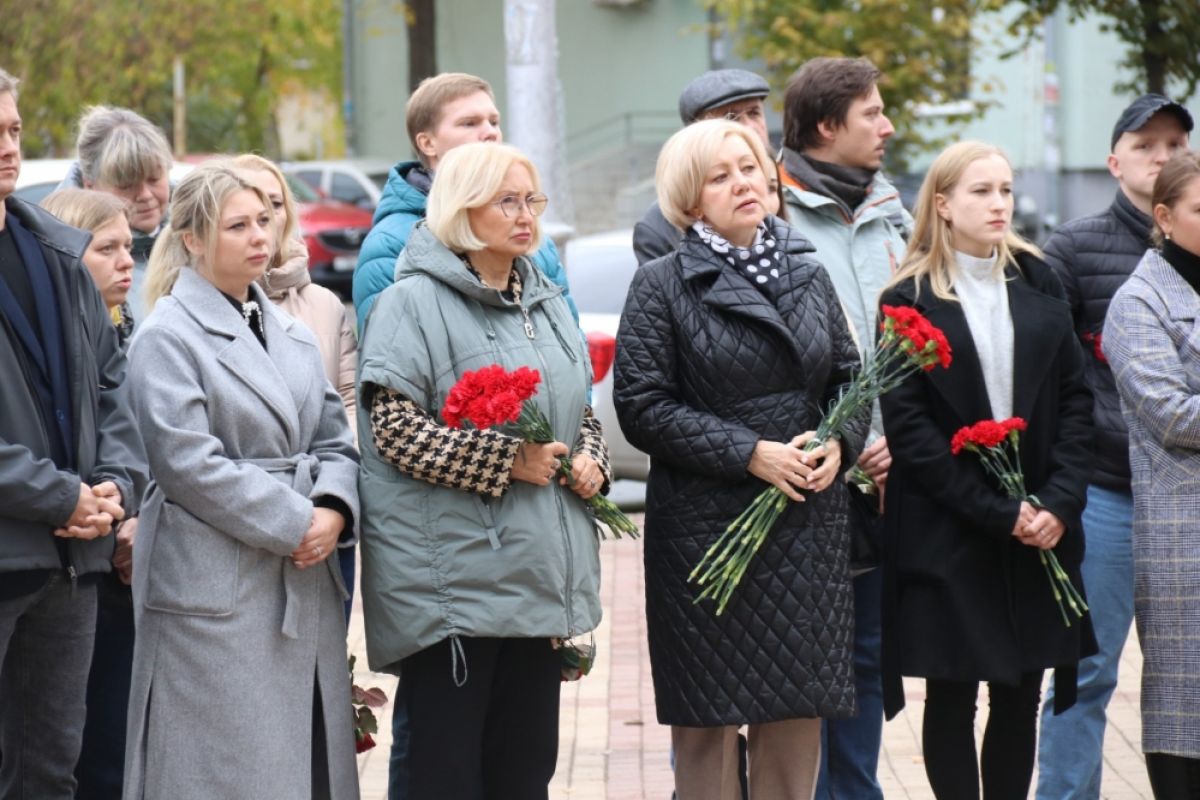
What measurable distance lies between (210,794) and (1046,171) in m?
22.4

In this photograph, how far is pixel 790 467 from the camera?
4652 millimetres

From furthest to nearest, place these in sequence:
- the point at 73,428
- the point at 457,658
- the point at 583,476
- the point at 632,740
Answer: the point at 632,740 < the point at 583,476 < the point at 457,658 < the point at 73,428

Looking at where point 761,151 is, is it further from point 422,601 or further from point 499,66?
point 499,66

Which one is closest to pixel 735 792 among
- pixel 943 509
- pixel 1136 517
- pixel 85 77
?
pixel 943 509

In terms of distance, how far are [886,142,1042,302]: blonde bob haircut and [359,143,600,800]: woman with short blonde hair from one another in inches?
43.3

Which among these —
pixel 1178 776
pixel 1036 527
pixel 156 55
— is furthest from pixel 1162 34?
pixel 156 55

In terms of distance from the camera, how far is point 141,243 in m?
5.48

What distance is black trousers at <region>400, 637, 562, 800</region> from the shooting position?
14.8 ft

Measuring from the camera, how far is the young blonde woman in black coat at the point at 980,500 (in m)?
4.93

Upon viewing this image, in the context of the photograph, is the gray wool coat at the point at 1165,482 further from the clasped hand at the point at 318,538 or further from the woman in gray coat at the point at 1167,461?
the clasped hand at the point at 318,538

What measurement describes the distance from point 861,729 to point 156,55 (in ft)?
66.7

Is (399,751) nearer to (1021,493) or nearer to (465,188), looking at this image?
(465,188)

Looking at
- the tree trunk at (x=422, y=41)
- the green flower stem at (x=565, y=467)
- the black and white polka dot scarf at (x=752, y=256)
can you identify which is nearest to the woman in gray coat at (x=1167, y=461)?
the black and white polka dot scarf at (x=752, y=256)

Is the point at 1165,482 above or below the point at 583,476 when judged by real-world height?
below
